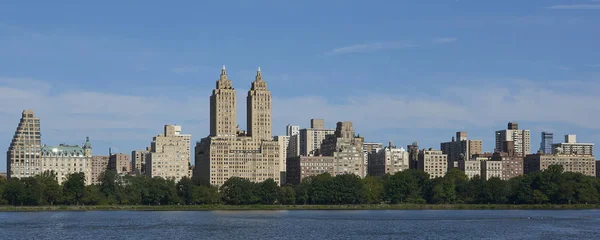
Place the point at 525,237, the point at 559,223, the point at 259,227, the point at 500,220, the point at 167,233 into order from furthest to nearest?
the point at 500,220, the point at 559,223, the point at 259,227, the point at 167,233, the point at 525,237

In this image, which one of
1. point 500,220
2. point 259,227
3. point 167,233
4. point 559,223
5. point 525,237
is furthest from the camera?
point 500,220

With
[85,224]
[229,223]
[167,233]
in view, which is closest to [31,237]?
[167,233]

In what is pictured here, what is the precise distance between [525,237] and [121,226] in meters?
55.8

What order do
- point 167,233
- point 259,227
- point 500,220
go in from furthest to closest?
point 500,220, point 259,227, point 167,233

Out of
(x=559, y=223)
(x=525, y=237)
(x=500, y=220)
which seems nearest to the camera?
(x=525, y=237)

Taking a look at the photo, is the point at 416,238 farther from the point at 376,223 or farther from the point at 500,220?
the point at 500,220

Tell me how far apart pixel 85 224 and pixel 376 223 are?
139 feet

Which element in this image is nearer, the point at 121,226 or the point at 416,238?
the point at 416,238

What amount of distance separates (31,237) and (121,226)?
24.1 metres

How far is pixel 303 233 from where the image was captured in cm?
12812

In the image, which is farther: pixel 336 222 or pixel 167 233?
pixel 336 222

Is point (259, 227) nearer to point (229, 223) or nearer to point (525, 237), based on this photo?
point (229, 223)

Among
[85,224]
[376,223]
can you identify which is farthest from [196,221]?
[376,223]

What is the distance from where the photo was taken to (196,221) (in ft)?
527
